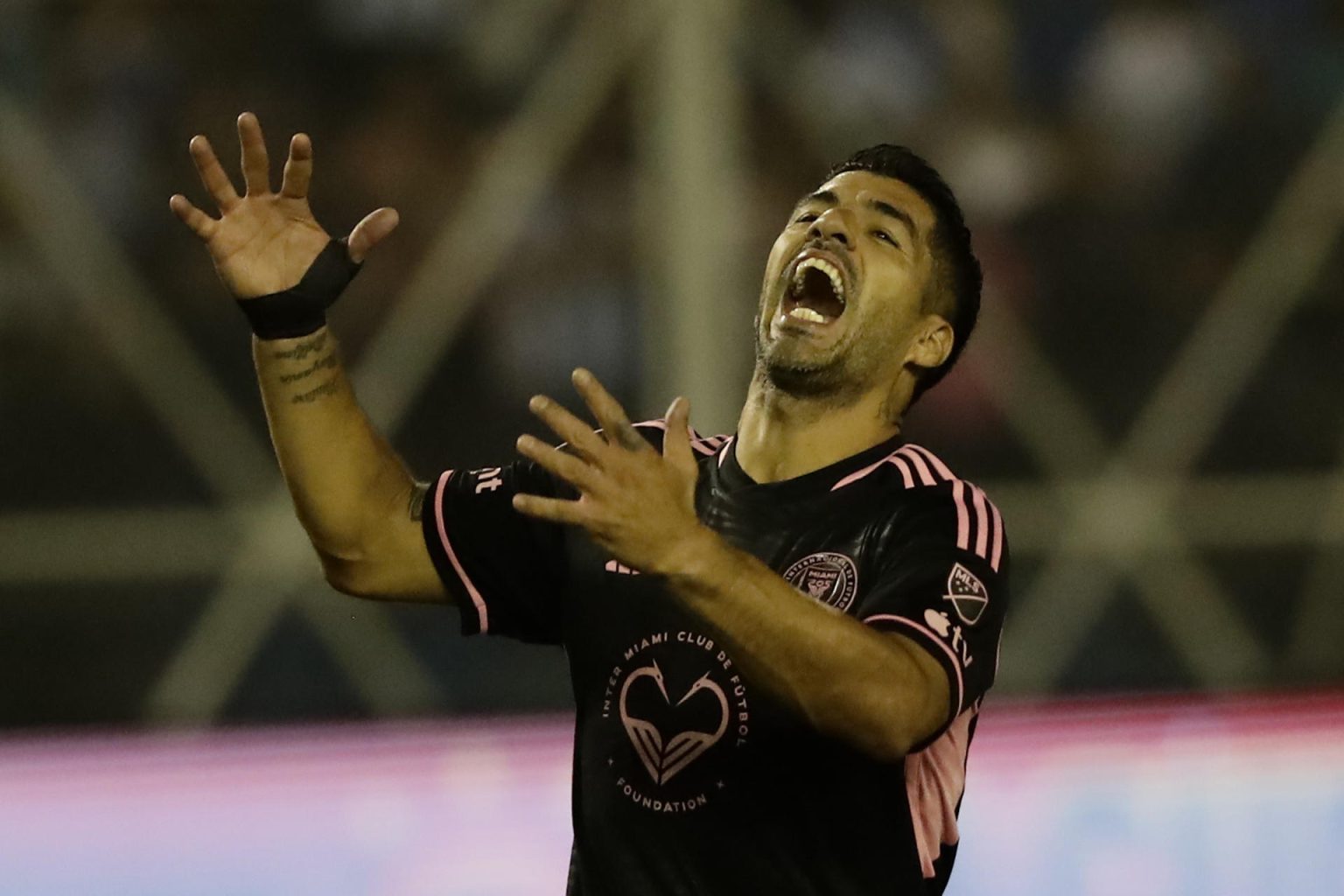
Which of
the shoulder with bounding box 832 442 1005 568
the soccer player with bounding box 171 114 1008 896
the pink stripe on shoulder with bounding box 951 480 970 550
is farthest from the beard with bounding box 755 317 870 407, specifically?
the pink stripe on shoulder with bounding box 951 480 970 550

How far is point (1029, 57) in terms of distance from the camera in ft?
17.2

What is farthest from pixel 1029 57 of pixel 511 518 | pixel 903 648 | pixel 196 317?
pixel 903 648

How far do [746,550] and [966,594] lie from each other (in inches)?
11.7

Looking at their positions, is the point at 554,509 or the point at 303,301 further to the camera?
the point at 303,301

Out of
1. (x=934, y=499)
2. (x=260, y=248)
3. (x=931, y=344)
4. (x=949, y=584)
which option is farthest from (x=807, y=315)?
(x=260, y=248)

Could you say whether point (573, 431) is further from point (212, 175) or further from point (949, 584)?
point (212, 175)

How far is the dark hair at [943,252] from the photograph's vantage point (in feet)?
8.65

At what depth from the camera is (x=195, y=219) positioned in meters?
2.49

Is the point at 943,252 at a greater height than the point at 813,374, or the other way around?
the point at 943,252

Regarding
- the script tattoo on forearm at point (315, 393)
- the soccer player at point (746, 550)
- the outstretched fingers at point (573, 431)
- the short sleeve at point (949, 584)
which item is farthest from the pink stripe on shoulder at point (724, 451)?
the outstretched fingers at point (573, 431)

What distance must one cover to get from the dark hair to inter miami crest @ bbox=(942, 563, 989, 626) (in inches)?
18.0

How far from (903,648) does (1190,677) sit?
3.39 m

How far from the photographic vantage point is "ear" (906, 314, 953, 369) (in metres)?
2.62

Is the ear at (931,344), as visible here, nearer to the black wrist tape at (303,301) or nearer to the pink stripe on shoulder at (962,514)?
the pink stripe on shoulder at (962,514)
